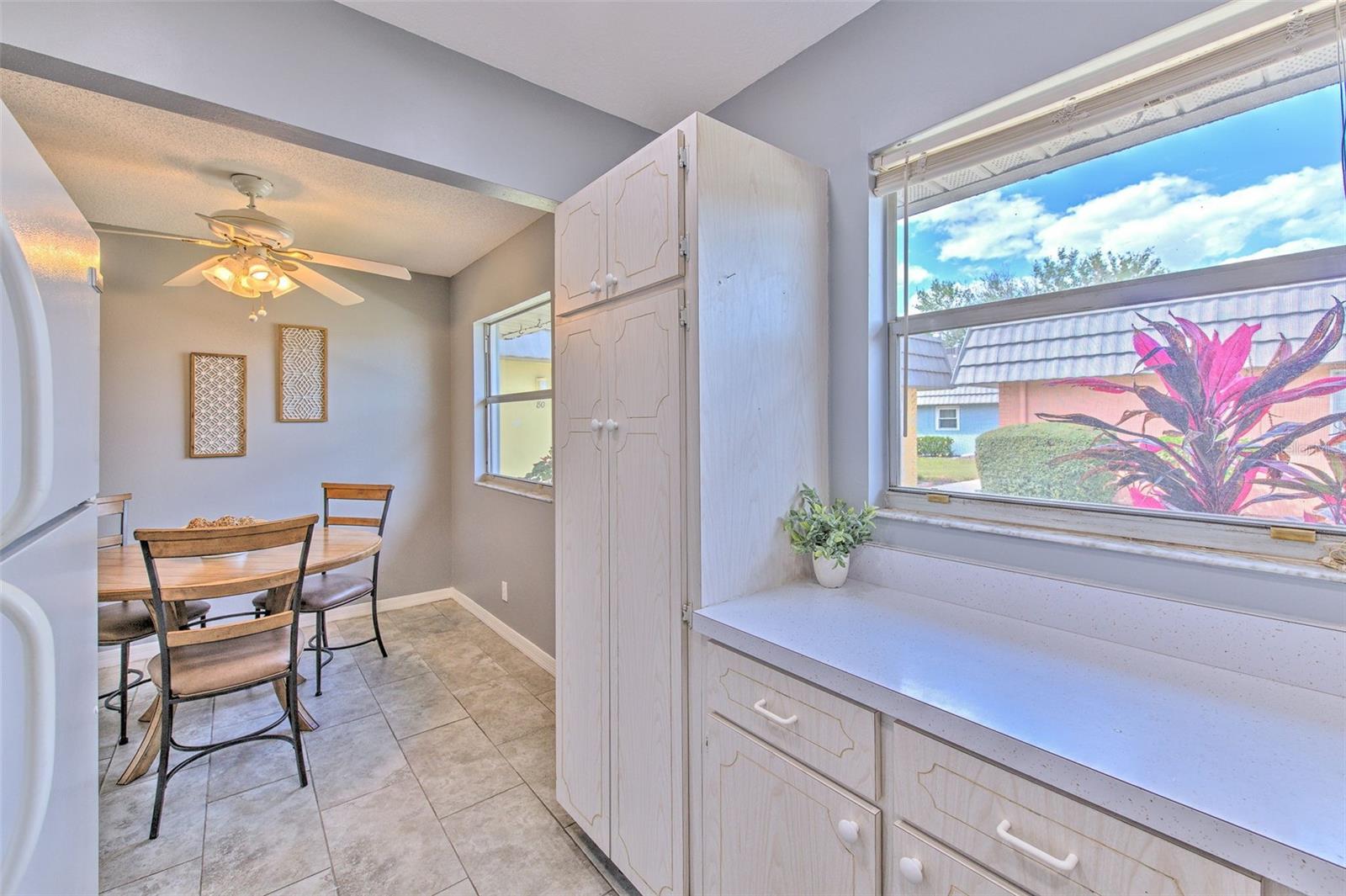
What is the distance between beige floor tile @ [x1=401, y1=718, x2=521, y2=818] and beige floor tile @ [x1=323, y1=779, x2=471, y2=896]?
2.7 inches

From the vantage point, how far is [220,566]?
2.23m

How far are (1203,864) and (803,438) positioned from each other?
1.15 metres

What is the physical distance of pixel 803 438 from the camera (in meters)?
1.66

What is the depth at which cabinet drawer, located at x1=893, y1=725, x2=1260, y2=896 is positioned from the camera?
72cm

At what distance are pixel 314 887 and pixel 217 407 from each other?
3.03 m

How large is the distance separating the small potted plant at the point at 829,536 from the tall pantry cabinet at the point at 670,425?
0.19 feet

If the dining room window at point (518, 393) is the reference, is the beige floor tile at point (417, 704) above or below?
below

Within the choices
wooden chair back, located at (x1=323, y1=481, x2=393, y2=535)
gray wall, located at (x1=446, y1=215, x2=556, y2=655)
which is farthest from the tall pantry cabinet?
wooden chair back, located at (x1=323, y1=481, x2=393, y2=535)

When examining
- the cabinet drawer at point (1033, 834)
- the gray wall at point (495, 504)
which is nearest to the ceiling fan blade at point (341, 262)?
the gray wall at point (495, 504)

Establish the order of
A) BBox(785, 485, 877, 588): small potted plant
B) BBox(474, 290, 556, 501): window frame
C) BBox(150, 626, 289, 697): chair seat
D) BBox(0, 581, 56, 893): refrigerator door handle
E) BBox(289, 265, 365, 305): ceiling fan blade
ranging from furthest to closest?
BBox(474, 290, 556, 501): window frame
BBox(289, 265, 365, 305): ceiling fan blade
BBox(150, 626, 289, 697): chair seat
BBox(785, 485, 877, 588): small potted plant
BBox(0, 581, 56, 893): refrigerator door handle

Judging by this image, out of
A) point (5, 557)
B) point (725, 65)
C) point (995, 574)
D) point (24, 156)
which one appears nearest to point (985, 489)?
point (995, 574)

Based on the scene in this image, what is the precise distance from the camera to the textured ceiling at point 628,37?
1624 mm

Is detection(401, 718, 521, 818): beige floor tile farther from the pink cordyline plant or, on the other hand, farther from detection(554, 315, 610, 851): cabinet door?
the pink cordyline plant

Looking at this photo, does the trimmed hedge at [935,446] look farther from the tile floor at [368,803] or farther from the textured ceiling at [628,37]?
the tile floor at [368,803]
